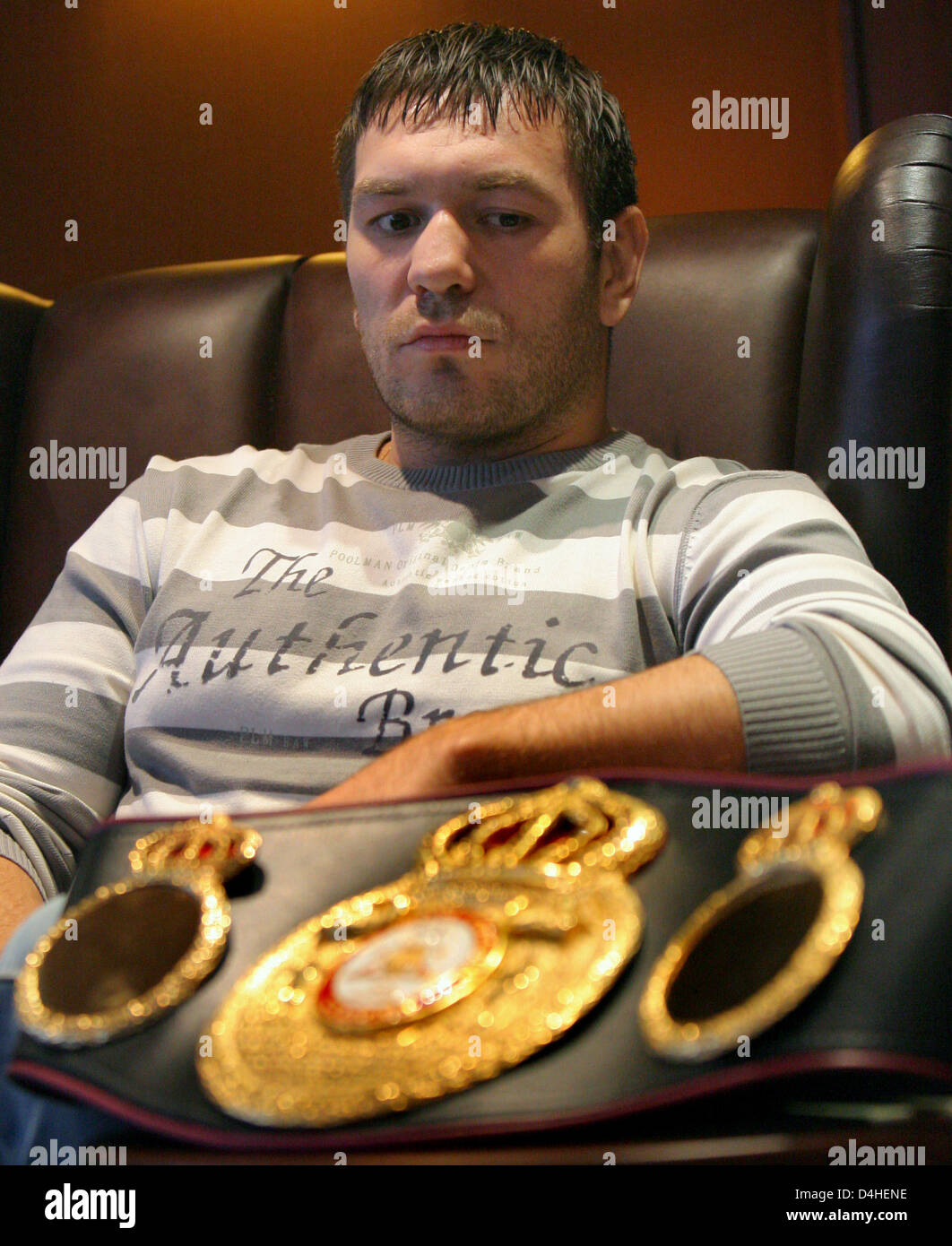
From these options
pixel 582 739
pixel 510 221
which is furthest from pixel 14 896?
pixel 510 221

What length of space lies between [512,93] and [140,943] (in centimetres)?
82

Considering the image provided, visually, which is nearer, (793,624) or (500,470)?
(793,624)

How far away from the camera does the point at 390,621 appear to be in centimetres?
87

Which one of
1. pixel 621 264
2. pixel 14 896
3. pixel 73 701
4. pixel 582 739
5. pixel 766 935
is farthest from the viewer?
pixel 621 264

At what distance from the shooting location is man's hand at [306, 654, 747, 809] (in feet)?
1.96

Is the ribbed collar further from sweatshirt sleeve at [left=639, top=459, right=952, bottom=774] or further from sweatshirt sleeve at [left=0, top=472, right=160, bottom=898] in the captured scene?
sweatshirt sleeve at [left=0, top=472, right=160, bottom=898]

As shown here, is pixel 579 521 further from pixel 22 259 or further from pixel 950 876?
pixel 22 259

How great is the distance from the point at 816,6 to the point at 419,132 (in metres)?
0.99

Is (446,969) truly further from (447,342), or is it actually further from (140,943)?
(447,342)

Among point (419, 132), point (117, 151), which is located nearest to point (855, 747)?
point (419, 132)

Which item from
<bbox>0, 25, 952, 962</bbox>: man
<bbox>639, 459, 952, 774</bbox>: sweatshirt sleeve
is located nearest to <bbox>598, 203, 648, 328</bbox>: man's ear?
<bbox>0, 25, 952, 962</bbox>: man

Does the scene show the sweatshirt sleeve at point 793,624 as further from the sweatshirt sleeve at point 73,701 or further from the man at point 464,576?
the sweatshirt sleeve at point 73,701

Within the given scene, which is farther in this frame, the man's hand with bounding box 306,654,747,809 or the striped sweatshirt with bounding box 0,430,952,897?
the striped sweatshirt with bounding box 0,430,952,897

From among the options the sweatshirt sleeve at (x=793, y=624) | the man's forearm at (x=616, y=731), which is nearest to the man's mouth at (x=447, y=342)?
the sweatshirt sleeve at (x=793, y=624)
